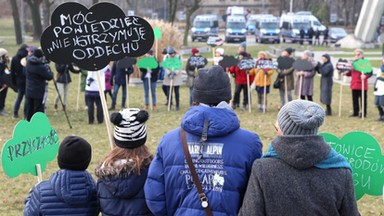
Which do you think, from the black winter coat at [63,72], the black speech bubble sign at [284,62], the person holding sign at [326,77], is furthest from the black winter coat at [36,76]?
the person holding sign at [326,77]

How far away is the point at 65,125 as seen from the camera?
13633 millimetres

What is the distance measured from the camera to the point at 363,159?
15.8ft

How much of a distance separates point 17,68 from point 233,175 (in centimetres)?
1149

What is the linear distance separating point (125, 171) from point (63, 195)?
440mm

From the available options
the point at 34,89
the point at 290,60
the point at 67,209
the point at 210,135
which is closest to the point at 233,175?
the point at 210,135

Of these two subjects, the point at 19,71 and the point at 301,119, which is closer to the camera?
the point at 301,119

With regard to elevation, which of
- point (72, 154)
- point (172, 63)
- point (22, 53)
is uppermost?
point (72, 154)

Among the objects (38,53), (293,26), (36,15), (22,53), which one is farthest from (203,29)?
A: (38,53)

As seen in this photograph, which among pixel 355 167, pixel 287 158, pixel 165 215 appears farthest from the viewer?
pixel 355 167

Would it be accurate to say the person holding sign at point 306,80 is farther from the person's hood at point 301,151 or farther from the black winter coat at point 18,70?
the person's hood at point 301,151

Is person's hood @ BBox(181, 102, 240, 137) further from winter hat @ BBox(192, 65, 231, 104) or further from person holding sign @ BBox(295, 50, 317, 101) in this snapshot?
person holding sign @ BBox(295, 50, 317, 101)

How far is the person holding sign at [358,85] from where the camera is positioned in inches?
590

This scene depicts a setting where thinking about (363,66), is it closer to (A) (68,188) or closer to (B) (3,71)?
(B) (3,71)

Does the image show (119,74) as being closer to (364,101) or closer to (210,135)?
(364,101)
